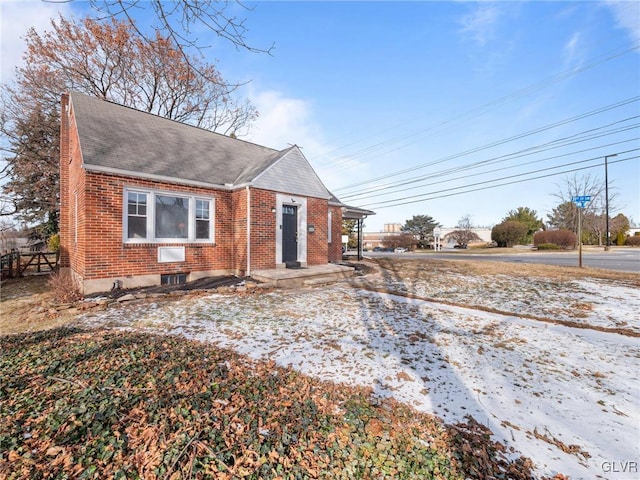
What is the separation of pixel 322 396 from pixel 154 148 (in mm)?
9634

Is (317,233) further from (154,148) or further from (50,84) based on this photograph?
(50,84)

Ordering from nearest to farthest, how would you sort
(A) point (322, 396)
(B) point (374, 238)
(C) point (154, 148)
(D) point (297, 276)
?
(A) point (322, 396), (D) point (297, 276), (C) point (154, 148), (B) point (374, 238)

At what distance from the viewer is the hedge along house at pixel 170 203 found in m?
7.38

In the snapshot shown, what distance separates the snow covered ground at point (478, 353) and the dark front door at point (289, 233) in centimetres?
315

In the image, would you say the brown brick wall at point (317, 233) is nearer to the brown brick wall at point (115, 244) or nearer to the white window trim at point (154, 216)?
the white window trim at point (154, 216)

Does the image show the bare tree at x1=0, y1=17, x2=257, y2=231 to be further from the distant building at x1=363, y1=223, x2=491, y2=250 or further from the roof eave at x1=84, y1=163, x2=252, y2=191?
the distant building at x1=363, y1=223, x2=491, y2=250

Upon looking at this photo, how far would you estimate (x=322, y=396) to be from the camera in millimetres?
2773

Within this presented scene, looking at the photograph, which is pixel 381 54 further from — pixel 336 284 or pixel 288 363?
pixel 288 363

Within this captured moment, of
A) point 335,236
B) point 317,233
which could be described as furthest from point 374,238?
point 317,233

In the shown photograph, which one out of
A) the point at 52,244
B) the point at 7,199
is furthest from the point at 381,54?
Answer: the point at 7,199

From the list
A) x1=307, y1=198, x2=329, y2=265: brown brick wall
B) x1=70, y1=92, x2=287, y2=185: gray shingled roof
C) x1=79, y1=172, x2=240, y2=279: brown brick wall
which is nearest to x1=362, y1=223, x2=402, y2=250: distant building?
x1=307, y1=198, x2=329, y2=265: brown brick wall

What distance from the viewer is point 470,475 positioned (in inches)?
73.8

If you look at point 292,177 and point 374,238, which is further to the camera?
point 374,238

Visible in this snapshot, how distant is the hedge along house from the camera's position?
24.2 feet
